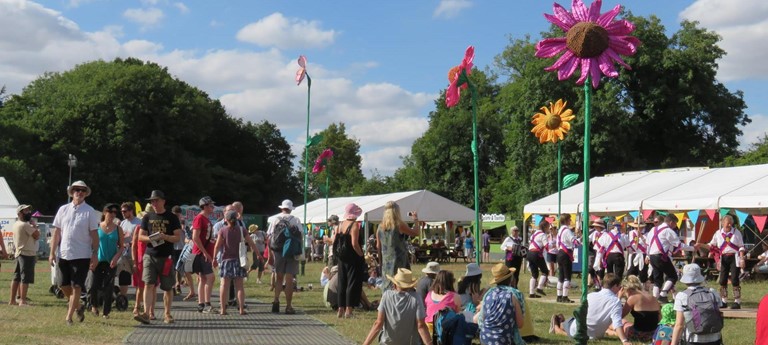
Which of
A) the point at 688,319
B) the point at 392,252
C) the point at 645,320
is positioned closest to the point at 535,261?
the point at 392,252

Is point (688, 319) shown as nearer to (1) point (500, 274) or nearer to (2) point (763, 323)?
(1) point (500, 274)

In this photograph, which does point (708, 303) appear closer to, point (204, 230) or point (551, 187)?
point (204, 230)

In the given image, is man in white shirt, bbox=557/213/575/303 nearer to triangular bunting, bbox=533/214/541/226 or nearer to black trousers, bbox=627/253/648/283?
black trousers, bbox=627/253/648/283

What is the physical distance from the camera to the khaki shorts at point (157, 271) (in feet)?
39.6

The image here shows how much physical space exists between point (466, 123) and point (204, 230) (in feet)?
200

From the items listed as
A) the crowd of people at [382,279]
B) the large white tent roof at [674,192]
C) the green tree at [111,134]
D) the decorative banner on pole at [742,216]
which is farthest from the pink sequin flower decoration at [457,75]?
the green tree at [111,134]

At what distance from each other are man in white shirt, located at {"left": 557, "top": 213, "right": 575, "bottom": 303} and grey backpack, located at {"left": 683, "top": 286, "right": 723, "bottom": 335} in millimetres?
8626

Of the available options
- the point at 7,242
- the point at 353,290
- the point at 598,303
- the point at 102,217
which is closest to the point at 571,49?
the point at 598,303

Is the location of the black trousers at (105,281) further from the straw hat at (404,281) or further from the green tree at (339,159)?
the green tree at (339,159)

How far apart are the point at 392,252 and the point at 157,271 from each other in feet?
10.3

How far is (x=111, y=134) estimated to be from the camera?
59.5 metres

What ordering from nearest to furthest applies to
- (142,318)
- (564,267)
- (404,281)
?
(404,281), (142,318), (564,267)

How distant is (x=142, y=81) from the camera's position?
61375 millimetres

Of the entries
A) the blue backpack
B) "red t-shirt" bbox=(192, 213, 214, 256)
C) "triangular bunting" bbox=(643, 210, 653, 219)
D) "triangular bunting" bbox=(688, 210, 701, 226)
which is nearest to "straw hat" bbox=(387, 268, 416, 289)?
the blue backpack
